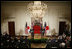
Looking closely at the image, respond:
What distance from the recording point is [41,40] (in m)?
9.66

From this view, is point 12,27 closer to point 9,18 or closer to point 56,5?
point 9,18

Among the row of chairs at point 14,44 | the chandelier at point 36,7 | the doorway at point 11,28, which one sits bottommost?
the row of chairs at point 14,44

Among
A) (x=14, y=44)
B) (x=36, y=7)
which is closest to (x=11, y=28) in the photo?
(x=14, y=44)

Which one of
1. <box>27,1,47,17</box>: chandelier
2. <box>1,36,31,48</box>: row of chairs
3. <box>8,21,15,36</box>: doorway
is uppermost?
<box>27,1,47,17</box>: chandelier

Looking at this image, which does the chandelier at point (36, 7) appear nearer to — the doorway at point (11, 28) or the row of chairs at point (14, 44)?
the row of chairs at point (14, 44)

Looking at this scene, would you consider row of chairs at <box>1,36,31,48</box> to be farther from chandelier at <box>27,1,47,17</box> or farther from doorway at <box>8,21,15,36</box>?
doorway at <box>8,21,15,36</box>

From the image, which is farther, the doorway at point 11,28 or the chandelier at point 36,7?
the doorway at point 11,28

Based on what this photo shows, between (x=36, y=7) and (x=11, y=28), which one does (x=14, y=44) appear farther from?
(x=11, y=28)

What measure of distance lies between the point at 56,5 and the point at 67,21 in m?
2.80

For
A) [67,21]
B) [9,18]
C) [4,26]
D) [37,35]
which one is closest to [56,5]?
[67,21]

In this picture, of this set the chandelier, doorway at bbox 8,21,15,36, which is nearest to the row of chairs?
the chandelier

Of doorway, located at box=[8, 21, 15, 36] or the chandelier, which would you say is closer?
the chandelier

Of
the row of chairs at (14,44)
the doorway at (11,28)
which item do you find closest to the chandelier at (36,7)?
the row of chairs at (14,44)

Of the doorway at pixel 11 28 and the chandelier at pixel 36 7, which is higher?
the chandelier at pixel 36 7
